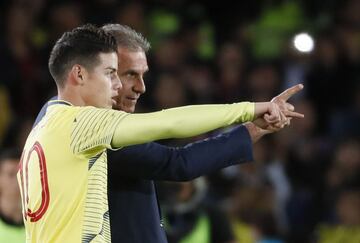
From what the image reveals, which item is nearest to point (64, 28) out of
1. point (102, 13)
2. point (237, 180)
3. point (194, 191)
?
point (102, 13)

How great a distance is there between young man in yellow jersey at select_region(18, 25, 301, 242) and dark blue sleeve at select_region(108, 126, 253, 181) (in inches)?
6.7

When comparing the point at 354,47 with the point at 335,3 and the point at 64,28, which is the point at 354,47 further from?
the point at 64,28

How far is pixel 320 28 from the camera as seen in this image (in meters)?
9.32

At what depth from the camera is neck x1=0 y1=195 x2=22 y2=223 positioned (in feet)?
18.4

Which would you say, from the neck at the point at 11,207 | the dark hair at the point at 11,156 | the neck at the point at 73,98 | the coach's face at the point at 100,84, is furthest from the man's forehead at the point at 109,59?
the dark hair at the point at 11,156

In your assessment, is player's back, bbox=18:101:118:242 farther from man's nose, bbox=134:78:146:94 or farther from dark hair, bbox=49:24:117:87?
man's nose, bbox=134:78:146:94

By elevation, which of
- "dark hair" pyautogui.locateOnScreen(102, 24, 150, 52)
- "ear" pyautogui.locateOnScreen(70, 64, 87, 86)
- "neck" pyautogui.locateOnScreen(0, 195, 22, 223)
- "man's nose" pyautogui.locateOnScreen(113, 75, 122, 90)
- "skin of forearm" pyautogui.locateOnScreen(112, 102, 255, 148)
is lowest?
"neck" pyautogui.locateOnScreen(0, 195, 22, 223)

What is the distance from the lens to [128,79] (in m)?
4.20

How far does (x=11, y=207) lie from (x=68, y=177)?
2.03m

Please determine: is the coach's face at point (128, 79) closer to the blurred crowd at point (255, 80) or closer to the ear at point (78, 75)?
the ear at point (78, 75)

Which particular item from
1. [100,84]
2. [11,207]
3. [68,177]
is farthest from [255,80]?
[68,177]

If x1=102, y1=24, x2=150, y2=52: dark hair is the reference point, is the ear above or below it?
below

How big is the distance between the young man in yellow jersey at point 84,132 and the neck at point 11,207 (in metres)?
1.73

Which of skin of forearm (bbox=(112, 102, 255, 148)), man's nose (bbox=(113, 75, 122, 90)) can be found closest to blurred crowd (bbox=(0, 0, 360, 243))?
man's nose (bbox=(113, 75, 122, 90))
